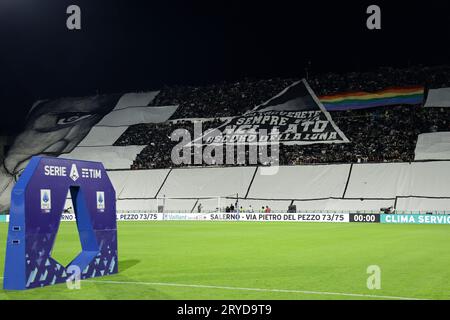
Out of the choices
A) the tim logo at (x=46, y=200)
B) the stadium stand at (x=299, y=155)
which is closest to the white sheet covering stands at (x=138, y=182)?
the stadium stand at (x=299, y=155)

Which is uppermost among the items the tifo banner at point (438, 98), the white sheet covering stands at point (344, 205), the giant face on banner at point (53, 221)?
the tifo banner at point (438, 98)

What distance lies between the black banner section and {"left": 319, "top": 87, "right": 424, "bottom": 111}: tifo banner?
21801 mm

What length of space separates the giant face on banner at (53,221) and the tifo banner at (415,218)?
37566 millimetres

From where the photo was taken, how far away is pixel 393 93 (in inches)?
2699

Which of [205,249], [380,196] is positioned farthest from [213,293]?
[380,196]

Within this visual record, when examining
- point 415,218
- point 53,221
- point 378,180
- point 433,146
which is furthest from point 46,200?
point 433,146

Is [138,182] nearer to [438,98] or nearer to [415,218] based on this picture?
[415,218]

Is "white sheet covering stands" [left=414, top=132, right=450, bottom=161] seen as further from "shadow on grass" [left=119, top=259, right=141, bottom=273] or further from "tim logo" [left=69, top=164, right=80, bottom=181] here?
"tim logo" [left=69, top=164, right=80, bottom=181]

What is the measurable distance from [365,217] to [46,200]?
4088cm

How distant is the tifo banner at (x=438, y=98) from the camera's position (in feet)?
212

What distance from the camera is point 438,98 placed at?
65875 mm

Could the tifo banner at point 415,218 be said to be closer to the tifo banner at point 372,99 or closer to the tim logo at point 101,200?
the tifo banner at point 372,99
